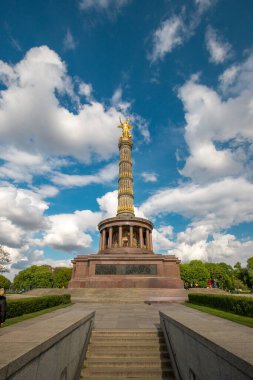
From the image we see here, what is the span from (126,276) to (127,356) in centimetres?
2001

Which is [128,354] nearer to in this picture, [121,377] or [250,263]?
[121,377]

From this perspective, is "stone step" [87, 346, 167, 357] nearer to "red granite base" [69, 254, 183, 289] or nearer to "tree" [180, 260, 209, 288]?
"red granite base" [69, 254, 183, 289]

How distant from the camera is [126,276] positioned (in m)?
25.5

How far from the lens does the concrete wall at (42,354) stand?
9.15 ft

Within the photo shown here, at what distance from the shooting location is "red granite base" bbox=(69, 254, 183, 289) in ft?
81.4

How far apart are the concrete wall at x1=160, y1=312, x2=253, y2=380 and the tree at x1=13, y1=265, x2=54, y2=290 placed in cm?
6437

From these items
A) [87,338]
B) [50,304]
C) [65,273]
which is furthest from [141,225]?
[65,273]

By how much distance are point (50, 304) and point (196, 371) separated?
1304 centimetres

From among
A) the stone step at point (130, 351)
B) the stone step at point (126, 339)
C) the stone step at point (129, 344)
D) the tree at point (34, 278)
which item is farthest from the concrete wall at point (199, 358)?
the tree at point (34, 278)

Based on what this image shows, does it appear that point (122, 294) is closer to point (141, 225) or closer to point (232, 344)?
point (141, 225)

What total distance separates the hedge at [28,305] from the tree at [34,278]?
52.4 meters

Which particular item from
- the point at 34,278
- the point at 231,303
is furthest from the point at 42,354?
the point at 34,278

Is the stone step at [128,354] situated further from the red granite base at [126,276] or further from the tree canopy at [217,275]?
the tree canopy at [217,275]

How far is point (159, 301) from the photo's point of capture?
19031mm
